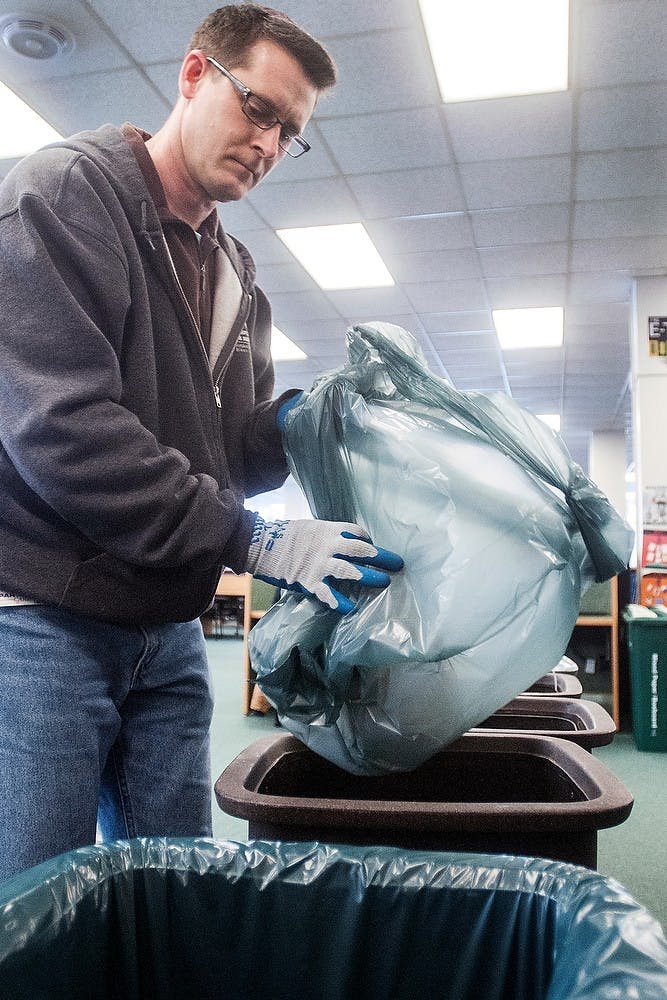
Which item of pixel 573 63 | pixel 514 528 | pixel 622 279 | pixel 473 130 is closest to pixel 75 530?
pixel 514 528

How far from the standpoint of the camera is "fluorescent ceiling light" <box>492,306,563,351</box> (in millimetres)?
5457

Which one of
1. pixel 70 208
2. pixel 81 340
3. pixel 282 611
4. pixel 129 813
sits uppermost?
pixel 70 208

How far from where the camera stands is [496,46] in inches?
107

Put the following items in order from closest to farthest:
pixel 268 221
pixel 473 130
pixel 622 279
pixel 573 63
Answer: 1. pixel 573 63
2. pixel 473 130
3. pixel 268 221
4. pixel 622 279

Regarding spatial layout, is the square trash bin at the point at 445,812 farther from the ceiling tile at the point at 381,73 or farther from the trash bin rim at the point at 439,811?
the ceiling tile at the point at 381,73

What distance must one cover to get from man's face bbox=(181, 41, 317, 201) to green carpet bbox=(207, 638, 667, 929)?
767mm

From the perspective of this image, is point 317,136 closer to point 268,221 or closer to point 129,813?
point 268,221

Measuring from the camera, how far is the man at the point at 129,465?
2.54 feet

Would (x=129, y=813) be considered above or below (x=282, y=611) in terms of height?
below

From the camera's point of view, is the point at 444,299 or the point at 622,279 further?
the point at 444,299

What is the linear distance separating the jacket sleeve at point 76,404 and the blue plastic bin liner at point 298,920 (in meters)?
0.29

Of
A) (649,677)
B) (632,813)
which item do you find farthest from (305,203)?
(632,813)

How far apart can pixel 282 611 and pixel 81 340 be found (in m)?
0.35

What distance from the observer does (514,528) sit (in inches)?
31.2
